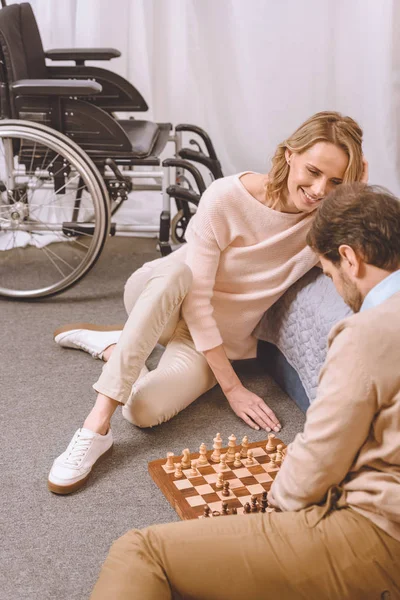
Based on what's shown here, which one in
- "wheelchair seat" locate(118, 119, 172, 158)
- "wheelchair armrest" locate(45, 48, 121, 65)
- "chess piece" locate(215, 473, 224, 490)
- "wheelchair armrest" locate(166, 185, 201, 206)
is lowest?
"chess piece" locate(215, 473, 224, 490)

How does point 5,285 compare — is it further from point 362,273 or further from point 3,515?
point 362,273

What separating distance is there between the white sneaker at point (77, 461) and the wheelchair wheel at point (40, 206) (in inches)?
37.0

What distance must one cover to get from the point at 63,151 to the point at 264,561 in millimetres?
1701

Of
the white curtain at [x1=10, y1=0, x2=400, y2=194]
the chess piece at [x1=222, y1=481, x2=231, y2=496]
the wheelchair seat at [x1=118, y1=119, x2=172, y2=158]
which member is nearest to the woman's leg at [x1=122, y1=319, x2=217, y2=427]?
the chess piece at [x1=222, y1=481, x2=231, y2=496]

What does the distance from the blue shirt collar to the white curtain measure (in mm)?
2296

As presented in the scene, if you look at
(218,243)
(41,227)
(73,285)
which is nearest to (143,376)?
(218,243)

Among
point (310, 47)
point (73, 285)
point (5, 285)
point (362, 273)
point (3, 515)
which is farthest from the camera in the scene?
point (310, 47)

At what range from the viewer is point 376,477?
1.07 m

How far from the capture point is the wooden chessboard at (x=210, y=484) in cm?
156

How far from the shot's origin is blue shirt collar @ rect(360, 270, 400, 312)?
1.10 m

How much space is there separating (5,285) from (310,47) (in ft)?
5.42

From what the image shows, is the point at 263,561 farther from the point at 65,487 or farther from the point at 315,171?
the point at 315,171

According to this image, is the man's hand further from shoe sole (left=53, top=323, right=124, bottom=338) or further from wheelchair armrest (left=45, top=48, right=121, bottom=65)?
wheelchair armrest (left=45, top=48, right=121, bottom=65)

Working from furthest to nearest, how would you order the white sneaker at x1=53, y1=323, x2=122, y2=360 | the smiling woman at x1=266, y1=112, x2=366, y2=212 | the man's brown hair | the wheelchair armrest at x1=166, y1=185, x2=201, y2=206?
the wheelchair armrest at x1=166, y1=185, x2=201, y2=206
the white sneaker at x1=53, y1=323, x2=122, y2=360
the smiling woman at x1=266, y1=112, x2=366, y2=212
the man's brown hair
